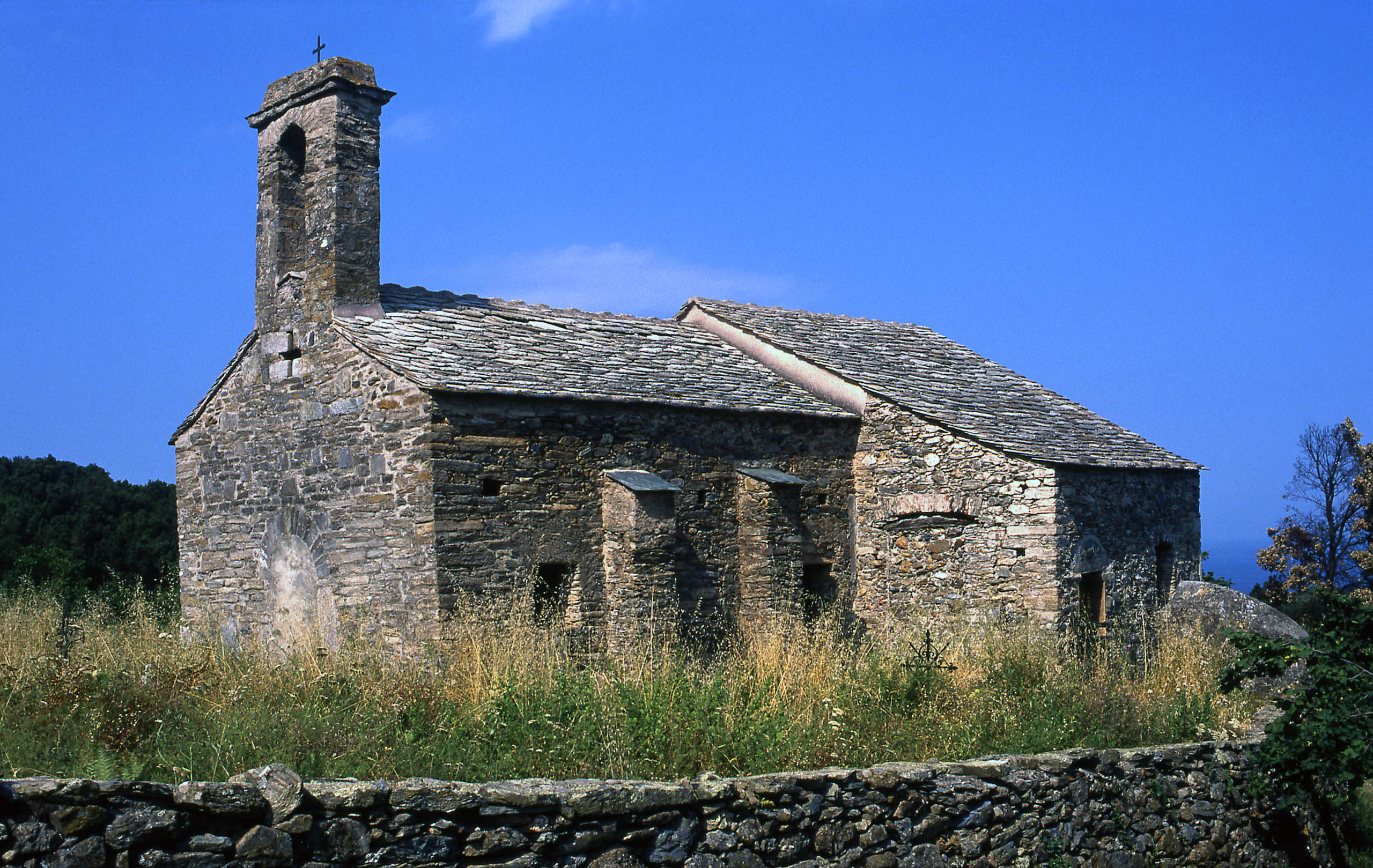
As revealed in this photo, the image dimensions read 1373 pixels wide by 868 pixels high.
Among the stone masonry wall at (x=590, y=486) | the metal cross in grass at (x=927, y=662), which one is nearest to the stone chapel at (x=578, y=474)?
the stone masonry wall at (x=590, y=486)

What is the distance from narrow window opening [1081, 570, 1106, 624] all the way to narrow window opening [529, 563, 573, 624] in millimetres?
6559

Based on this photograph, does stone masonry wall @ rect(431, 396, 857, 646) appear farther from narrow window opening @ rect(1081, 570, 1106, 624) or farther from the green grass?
narrow window opening @ rect(1081, 570, 1106, 624)

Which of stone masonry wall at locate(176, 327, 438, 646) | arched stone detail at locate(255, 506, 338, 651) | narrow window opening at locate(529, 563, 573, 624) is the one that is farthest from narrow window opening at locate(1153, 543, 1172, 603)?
arched stone detail at locate(255, 506, 338, 651)

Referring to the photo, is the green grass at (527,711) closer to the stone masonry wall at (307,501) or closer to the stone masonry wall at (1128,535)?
the stone masonry wall at (307,501)

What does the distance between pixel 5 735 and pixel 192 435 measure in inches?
361

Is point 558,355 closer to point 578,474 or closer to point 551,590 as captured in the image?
point 578,474

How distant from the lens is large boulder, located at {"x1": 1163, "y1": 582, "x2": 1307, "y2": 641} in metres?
12.8

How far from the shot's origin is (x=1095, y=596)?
1402 centimetres

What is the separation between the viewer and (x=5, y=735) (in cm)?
621

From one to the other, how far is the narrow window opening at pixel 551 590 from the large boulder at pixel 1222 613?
741cm

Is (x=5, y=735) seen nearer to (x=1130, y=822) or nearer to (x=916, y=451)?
(x=1130, y=822)

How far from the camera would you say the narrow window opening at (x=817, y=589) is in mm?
14406

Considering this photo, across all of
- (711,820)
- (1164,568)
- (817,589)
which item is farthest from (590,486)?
(1164,568)

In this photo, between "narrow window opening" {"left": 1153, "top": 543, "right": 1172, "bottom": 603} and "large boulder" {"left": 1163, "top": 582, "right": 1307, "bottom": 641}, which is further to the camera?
"narrow window opening" {"left": 1153, "top": 543, "right": 1172, "bottom": 603}
